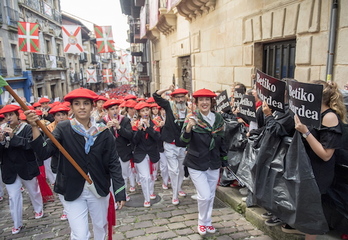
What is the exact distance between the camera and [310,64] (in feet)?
17.0

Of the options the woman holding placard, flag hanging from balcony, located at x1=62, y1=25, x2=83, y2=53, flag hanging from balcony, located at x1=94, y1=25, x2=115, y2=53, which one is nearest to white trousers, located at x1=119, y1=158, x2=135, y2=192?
the woman holding placard

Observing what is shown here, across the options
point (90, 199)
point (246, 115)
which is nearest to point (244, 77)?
point (246, 115)

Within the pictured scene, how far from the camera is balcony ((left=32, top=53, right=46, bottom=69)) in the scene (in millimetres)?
25734

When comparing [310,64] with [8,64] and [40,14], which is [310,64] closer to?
[8,64]

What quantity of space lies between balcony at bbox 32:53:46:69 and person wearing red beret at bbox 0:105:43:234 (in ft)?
78.4

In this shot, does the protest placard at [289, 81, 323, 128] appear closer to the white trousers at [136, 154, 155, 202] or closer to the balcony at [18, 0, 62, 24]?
the white trousers at [136, 154, 155, 202]

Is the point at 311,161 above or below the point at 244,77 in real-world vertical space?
below

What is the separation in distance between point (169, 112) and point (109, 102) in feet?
3.90

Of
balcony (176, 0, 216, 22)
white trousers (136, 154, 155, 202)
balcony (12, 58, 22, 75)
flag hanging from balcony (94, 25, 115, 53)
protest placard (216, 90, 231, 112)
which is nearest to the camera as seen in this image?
white trousers (136, 154, 155, 202)

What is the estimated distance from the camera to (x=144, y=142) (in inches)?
206

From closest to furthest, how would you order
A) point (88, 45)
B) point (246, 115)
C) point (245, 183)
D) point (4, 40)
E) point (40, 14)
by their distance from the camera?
point (245, 183) < point (246, 115) < point (4, 40) < point (40, 14) < point (88, 45)

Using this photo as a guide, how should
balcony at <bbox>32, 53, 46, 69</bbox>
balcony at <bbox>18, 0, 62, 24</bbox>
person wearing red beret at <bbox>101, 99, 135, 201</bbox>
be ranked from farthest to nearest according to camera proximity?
balcony at <bbox>32, 53, 46, 69</bbox>, balcony at <bbox>18, 0, 62, 24</bbox>, person wearing red beret at <bbox>101, 99, 135, 201</bbox>

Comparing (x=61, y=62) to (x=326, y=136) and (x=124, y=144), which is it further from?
(x=326, y=136)

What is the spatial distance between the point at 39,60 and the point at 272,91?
91.8 ft
